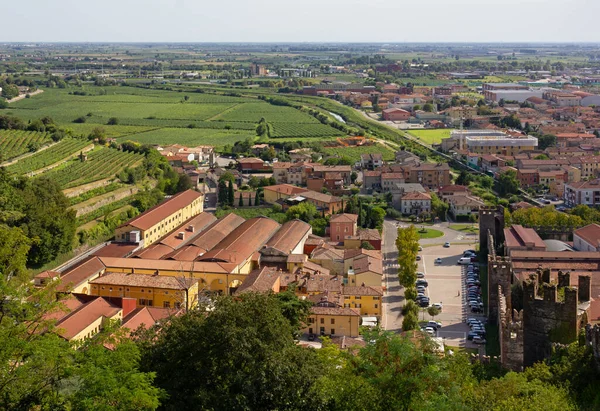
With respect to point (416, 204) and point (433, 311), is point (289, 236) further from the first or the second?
point (416, 204)

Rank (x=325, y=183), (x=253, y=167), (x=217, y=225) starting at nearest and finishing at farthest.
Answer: (x=217, y=225) < (x=325, y=183) < (x=253, y=167)

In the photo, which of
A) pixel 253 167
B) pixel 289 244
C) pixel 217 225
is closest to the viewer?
pixel 289 244

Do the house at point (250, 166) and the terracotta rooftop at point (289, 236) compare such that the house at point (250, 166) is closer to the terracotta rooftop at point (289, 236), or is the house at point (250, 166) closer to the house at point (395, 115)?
the terracotta rooftop at point (289, 236)

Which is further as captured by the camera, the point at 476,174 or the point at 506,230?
the point at 476,174

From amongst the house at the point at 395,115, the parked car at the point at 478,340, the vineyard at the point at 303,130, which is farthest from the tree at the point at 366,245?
the house at the point at 395,115

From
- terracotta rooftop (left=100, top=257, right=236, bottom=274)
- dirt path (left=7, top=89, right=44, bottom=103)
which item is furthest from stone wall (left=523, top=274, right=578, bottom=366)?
dirt path (left=7, top=89, right=44, bottom=103)

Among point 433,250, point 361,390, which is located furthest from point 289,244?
point 361,390

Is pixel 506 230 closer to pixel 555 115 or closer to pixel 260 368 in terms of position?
pixel 260 368
